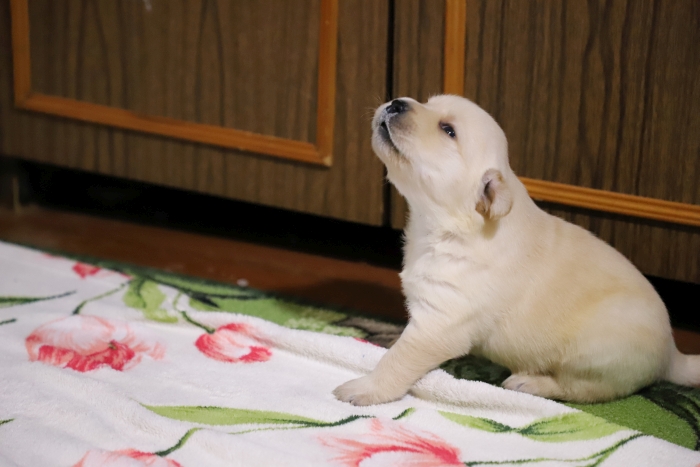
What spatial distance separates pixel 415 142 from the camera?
3.97 feet

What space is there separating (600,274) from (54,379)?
86 centimetres

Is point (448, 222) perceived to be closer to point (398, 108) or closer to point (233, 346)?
point (398, 108)

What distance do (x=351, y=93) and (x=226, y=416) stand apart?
2.49 feet

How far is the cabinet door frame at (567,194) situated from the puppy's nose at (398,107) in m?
0.34

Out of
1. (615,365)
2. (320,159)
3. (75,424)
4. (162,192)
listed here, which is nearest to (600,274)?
(615,365)

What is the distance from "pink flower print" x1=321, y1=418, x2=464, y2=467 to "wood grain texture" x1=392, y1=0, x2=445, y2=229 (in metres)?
0.70

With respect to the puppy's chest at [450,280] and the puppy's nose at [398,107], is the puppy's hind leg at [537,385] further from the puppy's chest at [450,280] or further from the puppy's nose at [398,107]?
the puppy's nose at [398,107]

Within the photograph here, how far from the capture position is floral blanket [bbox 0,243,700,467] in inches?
42.8

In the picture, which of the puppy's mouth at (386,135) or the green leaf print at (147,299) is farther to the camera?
the green leaf print at (147,299)

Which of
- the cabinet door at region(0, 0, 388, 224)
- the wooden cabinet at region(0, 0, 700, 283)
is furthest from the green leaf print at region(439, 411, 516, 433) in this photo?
the cabinet door at region(0, 0, 388, 224)

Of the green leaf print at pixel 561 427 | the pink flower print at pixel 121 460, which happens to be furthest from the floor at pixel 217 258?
the pink flower print at pixel 121 460

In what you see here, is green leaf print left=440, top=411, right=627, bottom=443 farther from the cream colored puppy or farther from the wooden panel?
the wooden panel

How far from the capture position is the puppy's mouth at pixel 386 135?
124 cm

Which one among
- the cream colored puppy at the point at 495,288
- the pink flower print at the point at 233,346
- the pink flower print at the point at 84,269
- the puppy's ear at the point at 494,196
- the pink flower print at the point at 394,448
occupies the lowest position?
the pink flower print at the point at 394,448
